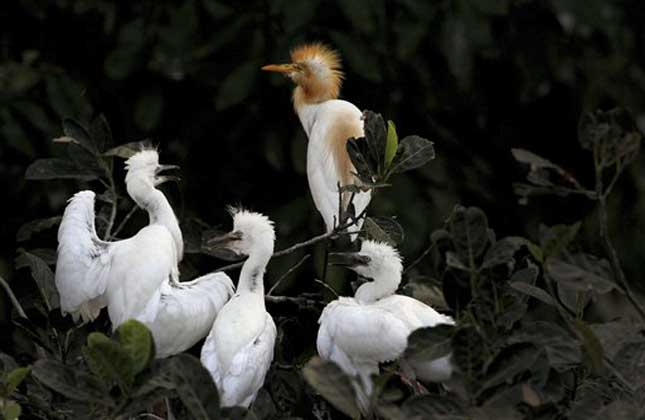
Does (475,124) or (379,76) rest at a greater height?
(379,76)

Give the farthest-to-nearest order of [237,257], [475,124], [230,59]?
[475,124] < [230,59] < [237,257]

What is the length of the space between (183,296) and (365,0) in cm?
174

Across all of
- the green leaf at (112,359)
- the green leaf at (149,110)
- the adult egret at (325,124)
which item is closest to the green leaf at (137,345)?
the green leaf at (112,359)

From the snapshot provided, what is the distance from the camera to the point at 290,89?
386 centimetres

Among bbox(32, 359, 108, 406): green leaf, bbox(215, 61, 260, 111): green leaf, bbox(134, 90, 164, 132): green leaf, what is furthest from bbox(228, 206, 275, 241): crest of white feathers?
bbox(134, 90, 164, 132): green leaf

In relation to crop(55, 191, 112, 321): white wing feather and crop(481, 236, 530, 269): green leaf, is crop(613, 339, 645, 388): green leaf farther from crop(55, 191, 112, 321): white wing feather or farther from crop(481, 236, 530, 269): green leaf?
crop(55, 191, 112, 321): white wing feather

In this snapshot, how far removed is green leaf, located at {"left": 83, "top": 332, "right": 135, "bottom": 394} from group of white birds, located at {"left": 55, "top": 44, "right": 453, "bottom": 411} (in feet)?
1.81

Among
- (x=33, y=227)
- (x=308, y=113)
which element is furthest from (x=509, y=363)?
(x=308, y=113)

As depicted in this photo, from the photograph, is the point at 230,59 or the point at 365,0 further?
the point at 230,59

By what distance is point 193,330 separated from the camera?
2023 mm

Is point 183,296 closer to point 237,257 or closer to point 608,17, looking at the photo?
point 237,257

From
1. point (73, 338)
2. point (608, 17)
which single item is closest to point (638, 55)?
point (608, 17)

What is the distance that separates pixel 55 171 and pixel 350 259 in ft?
1.49

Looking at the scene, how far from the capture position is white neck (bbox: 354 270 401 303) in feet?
6.98
